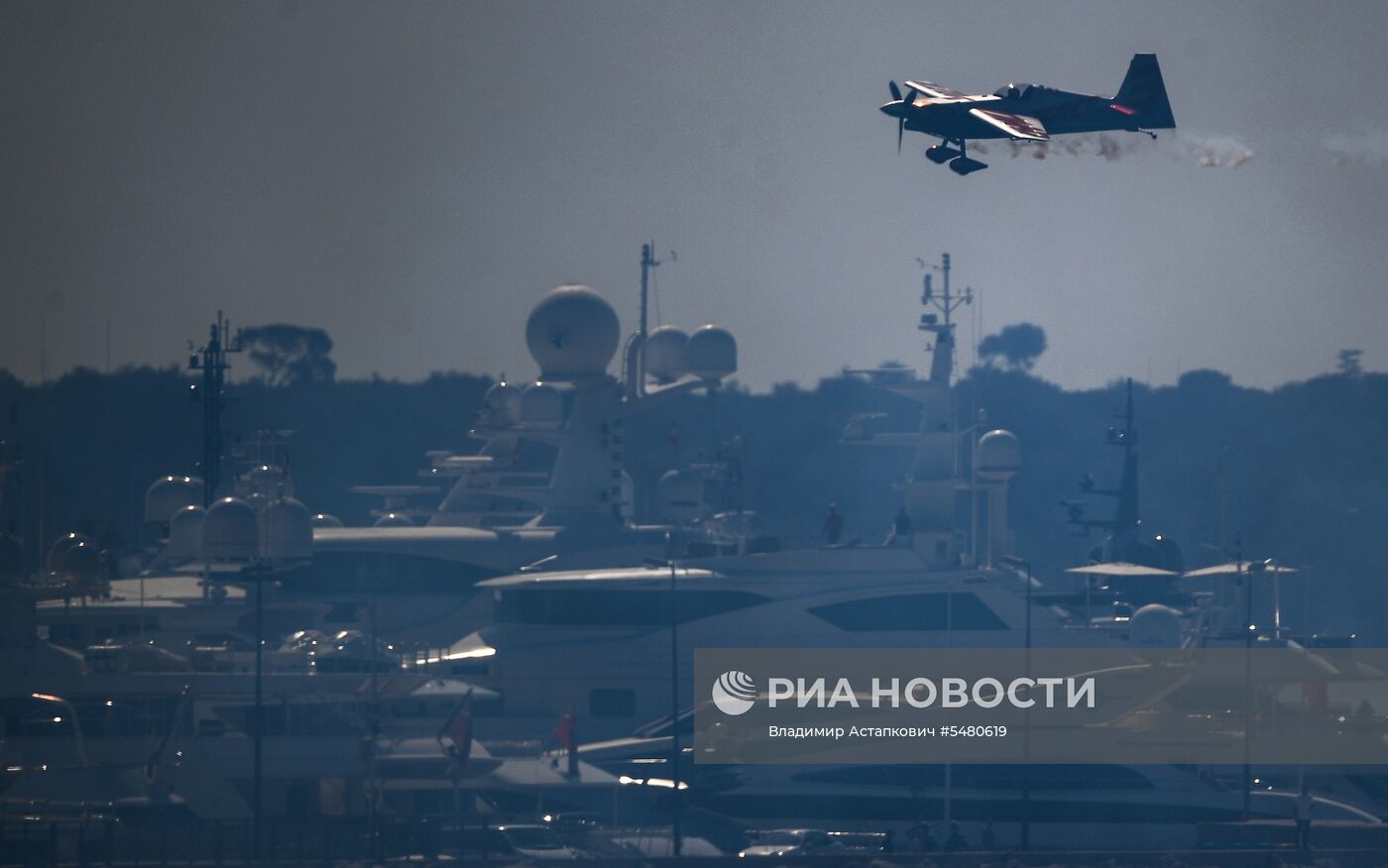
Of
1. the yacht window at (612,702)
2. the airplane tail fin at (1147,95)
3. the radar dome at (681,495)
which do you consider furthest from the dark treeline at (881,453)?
the airplane tail fin at (1147,95)

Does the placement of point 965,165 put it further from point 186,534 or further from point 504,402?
point 504,402

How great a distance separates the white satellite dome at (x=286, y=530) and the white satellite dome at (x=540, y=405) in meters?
9.56

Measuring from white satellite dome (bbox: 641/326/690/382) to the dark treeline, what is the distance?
3133 cm

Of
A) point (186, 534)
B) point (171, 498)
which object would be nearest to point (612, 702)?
point (186, 534)

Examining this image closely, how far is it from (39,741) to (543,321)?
19277 mm

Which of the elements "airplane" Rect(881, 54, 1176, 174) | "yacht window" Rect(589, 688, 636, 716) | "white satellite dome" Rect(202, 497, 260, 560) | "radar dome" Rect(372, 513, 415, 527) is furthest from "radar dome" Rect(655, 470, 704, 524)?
"airplane" Rect(881, 54, 1176, 174)

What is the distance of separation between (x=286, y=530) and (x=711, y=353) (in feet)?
47.9

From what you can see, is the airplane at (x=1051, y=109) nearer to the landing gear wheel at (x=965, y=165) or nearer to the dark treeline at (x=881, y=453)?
the landing gear wheel at (x=965, y=165)

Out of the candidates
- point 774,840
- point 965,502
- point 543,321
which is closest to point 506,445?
point 543,321

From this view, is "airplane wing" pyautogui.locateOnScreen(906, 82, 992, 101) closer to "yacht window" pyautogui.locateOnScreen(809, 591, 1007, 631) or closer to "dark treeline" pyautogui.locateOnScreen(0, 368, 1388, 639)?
"yacht window" pyautogui.locateOnScreen(809, 591, 1007, 631)

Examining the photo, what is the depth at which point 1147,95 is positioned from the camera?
28.0 meters

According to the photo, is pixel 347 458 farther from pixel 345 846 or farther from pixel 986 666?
pixel 345 846

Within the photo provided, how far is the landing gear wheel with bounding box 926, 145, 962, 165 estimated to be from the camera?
2744 centimetres

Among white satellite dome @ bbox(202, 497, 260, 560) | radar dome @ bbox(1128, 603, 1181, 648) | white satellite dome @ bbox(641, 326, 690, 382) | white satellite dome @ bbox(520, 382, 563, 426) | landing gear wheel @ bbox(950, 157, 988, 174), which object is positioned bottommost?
radar dome @ bbox(1128, 603, 1181, 648)
